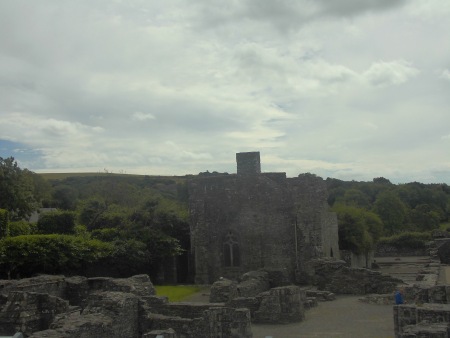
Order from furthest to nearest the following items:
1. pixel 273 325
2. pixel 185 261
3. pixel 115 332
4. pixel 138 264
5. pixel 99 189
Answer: pixel 99 189, pixel 185 261, pixel 138 264, pixel 273 325, pixel 115 332

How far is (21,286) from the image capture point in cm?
1695

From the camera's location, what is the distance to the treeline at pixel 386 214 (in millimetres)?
36094

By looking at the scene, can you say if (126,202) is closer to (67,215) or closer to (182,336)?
(67,215)

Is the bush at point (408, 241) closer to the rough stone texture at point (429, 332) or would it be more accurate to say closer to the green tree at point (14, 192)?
the green tree at point (14, 192)

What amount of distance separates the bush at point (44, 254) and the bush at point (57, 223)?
343 cm

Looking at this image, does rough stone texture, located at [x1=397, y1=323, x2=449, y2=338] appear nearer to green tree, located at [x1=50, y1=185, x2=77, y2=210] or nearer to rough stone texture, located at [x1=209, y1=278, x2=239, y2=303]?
rough stone texture, located at [x1=209, y1=278, x2=239, y2=303]

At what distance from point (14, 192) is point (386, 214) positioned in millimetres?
45130

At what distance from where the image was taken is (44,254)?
24.1 meters

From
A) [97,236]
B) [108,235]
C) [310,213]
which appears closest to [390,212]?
[310,213]

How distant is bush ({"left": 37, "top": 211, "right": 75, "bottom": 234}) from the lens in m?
29.3

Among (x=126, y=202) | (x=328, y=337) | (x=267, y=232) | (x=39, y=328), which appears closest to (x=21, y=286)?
(x=39, y=328)

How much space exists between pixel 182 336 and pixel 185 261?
18.0 metres

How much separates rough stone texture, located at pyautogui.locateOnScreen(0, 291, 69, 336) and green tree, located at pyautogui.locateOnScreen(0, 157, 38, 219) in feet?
80.7

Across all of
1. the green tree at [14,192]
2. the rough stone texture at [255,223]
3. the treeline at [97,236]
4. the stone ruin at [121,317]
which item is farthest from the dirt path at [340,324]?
the green tree at [14,192]
